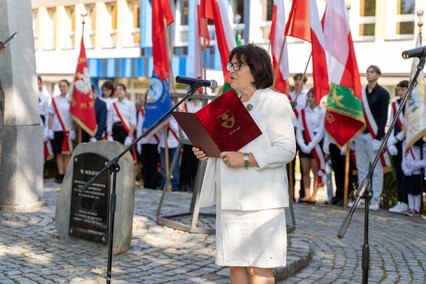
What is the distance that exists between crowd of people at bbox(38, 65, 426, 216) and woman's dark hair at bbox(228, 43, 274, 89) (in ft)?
18.5

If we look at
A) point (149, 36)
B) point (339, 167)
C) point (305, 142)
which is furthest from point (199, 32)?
point (149, 36)

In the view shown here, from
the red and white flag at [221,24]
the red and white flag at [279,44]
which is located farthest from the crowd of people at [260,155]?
the red and white flag at [221,24]

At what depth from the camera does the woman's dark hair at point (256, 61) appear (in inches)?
158

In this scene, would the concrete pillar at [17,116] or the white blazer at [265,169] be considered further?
the concrete pillar at [17,116]

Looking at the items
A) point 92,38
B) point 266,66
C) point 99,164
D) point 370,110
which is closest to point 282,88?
point 370,110

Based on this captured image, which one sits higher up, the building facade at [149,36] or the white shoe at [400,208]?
the building facade at [149,36]

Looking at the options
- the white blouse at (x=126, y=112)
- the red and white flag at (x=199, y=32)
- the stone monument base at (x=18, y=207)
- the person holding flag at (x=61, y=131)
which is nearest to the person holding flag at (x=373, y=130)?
the red and white flag at (x=199, y=32)

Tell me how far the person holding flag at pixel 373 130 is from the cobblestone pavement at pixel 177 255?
1.62 meters

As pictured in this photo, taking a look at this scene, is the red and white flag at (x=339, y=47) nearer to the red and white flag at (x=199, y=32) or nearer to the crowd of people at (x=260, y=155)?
the crowd of people at (x=260, y=155)

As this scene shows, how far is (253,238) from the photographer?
158 inches

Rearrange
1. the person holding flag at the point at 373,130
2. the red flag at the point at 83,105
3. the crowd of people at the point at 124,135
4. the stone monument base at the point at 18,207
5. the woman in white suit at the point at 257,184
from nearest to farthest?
1. the woman in white suit at the point at 257,184
2. the stone monument base at the point at 18,207
3. the person holding flag at the point at 373,130
4. the crowd of people at the point at 124,135
5. the red flag at the point at 83,105

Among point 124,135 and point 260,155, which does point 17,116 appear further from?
point 260,155

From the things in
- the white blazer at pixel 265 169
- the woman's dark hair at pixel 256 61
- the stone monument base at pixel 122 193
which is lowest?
the stone monument base at pixel 122 193

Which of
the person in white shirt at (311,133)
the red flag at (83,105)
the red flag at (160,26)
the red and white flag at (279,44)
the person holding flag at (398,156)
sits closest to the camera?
the red and white flag at (279,44)
